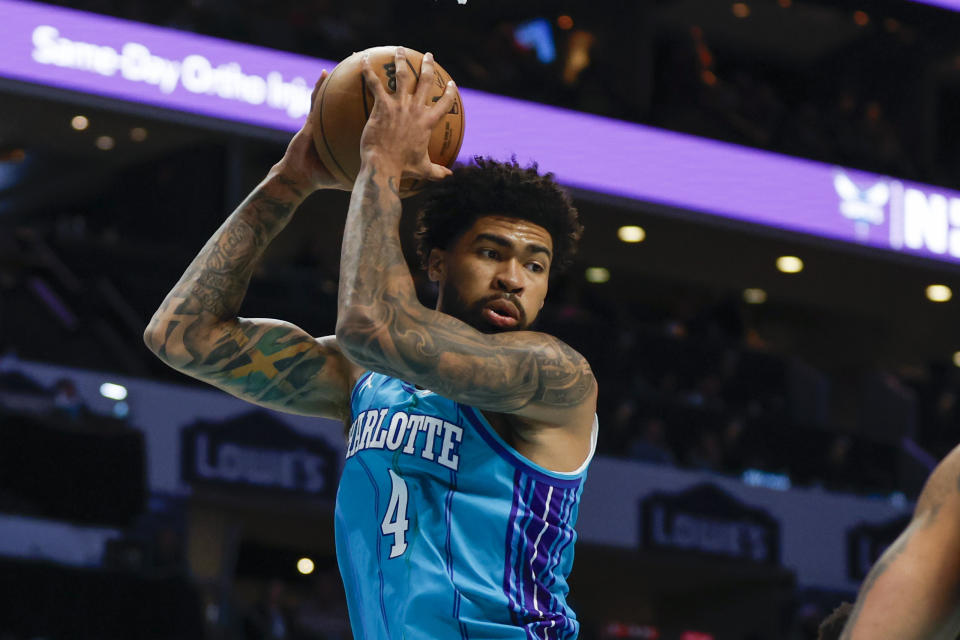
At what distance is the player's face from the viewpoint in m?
3.36

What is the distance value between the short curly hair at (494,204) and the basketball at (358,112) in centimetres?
8

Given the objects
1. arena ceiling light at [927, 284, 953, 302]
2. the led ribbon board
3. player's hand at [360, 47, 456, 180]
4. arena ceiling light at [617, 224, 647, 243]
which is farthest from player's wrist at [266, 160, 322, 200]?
arena ceiling light at [927, 284, 953, 302]

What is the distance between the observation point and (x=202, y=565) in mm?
13477

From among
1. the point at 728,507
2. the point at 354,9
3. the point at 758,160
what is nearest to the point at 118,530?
the point at 728,507

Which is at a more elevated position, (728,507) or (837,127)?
(837,127)

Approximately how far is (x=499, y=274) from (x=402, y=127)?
40 centimetres

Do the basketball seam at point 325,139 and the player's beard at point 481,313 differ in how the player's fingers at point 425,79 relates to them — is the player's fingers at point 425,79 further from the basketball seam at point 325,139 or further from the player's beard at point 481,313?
the player's beard at point 481,313

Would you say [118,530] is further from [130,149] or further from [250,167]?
[130,149]

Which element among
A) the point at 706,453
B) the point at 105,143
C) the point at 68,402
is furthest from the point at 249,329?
the point at 105,143

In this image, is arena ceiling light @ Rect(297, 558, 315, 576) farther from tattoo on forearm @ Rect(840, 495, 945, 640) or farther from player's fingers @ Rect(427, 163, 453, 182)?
tattoo on forearm @ Rect(840, 495, 945, 640)

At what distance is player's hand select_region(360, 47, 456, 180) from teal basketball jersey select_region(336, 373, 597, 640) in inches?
21.4

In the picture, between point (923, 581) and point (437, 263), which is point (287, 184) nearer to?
point (437, 263)

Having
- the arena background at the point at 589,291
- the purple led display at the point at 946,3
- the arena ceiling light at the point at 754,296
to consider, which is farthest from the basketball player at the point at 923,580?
the arena ceiling light at the point at 754,296

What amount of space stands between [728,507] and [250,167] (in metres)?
6.94
